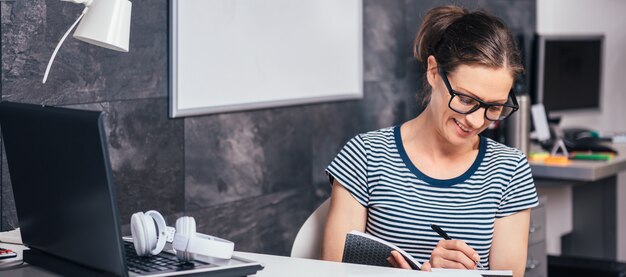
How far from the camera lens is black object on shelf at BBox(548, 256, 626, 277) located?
3483mm

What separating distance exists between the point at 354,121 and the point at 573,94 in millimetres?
1471

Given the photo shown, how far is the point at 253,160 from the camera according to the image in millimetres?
2895

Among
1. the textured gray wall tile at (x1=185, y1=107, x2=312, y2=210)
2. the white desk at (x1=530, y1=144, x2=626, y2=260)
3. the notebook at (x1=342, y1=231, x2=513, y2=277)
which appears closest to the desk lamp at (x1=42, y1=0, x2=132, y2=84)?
the notebook at (x1=342, y1=231, x2=513, y2=277)

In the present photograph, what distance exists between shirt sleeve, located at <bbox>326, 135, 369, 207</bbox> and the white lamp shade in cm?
63

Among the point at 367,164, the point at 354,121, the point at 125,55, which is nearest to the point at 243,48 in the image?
the point at 125,55

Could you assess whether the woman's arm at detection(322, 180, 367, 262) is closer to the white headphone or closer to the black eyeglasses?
the black eyeglasses

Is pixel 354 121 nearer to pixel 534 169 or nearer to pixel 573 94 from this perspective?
pixel 534 169

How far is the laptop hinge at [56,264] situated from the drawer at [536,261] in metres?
2.13

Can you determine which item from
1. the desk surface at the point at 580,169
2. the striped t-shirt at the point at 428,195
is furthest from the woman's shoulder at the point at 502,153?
the desk surface at the point at 580,169

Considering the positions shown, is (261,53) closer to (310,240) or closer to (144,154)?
(144,154)

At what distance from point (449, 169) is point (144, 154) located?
92 centimetres

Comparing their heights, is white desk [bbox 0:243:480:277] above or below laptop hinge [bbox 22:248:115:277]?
below

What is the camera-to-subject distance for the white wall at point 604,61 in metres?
4.34

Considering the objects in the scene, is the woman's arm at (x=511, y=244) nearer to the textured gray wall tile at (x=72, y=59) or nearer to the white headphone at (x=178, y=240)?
the white headphone at (x=178, y=240)
